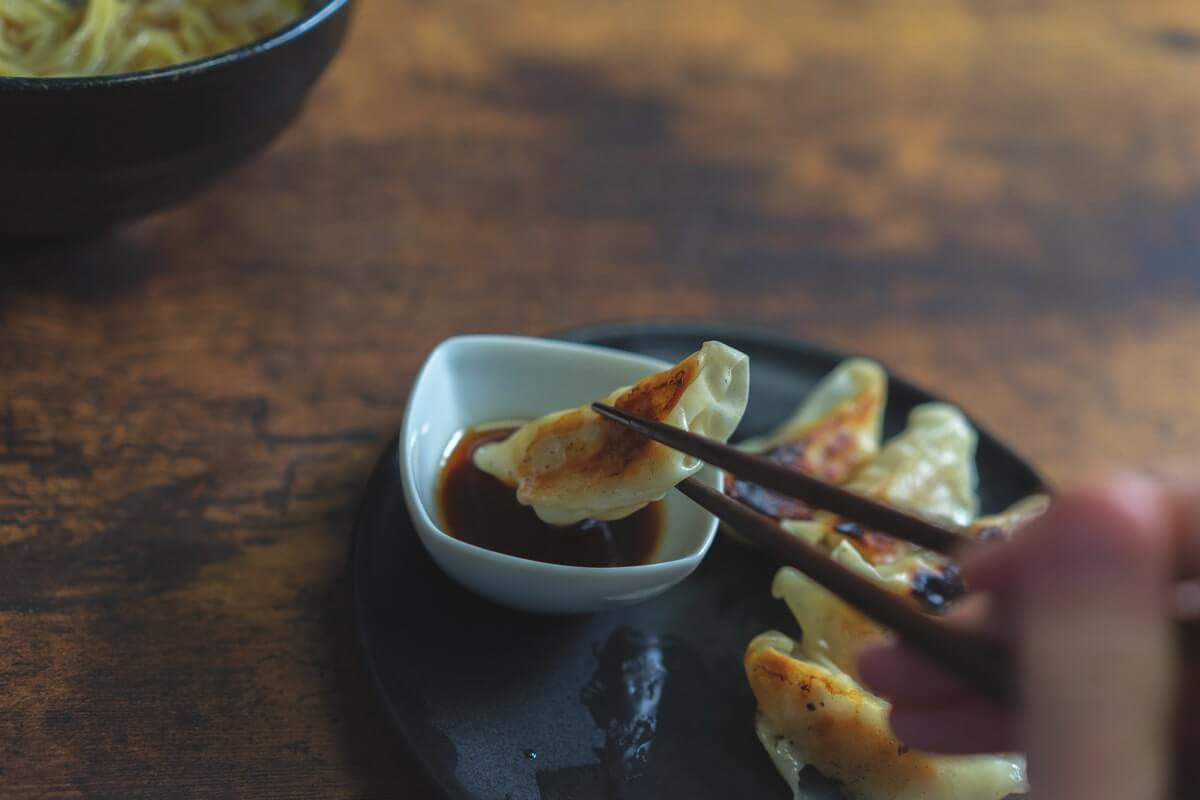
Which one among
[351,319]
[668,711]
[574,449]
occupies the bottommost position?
[668,711]

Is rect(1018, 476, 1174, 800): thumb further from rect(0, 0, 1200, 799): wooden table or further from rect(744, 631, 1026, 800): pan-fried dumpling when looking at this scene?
rect(0, 0, 1200, 799): wooden table

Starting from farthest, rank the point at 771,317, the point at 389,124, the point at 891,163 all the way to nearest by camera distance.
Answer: the point at 891,163
the point at 389,124
the point at 771,317

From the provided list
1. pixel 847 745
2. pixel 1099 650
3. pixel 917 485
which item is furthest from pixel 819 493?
pixel 917 485

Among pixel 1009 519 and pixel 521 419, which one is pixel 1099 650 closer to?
pixel 1009 519

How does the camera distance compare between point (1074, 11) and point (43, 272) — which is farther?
point (1074, 11)

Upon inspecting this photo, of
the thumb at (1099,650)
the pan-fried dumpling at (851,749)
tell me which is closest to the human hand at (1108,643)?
the thumb at (1099,650)

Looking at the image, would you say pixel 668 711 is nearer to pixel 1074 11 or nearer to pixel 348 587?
pixel 348 587

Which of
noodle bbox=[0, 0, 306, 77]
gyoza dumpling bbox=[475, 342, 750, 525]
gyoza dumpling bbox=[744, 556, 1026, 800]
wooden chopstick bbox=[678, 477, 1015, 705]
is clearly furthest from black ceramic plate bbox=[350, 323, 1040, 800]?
noodle bbox=[0, 0, 306, 77]

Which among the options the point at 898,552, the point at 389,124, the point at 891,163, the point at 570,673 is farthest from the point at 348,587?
the point at 891,163
